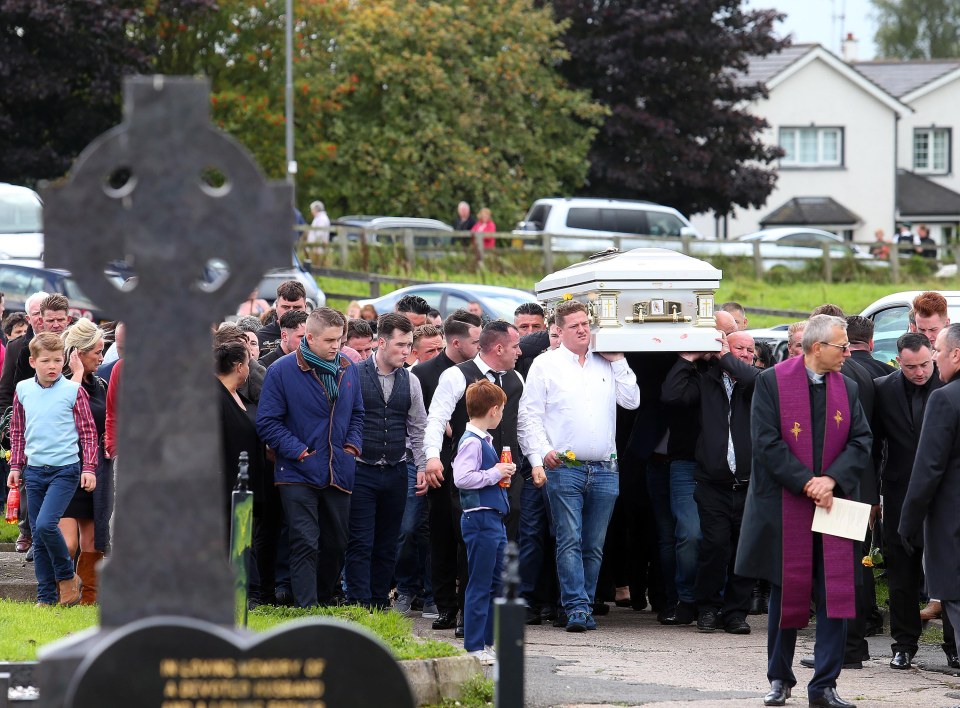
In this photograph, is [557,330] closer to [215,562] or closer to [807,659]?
[807,659]

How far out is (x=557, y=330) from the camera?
1240 cm

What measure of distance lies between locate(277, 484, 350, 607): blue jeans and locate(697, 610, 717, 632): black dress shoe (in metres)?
2.79

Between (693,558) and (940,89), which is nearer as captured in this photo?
(693,558)

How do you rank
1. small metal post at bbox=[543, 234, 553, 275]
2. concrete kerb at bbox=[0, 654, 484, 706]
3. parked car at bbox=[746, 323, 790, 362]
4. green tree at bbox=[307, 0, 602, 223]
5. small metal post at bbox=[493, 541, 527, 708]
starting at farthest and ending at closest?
green tree at bbox=[307, 0, 602, 223] < small metal post at bbox=[543, 234, 553, 275] < parked car at bbox=[746, 323, 790, 362] < concrete kerb at bbox=[0, 654, 484, 706] < small metal post at bbox=[493, 541, 527, 708]

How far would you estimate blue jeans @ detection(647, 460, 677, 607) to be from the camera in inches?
485

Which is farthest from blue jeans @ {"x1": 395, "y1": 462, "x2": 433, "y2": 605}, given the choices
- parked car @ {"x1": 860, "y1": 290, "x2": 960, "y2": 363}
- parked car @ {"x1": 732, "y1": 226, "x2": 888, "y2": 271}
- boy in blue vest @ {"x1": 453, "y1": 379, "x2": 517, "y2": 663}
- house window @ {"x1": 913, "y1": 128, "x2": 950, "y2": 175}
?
house window @ {"x1": 913, "y1": 128, "x2": 950, "y2": 175}

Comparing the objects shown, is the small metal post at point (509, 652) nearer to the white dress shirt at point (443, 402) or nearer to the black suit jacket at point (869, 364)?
the white dress shirt at point (443, 402)

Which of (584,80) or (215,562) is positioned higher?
(584,80)

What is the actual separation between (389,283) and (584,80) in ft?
57.5

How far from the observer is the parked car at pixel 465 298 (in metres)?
20.8

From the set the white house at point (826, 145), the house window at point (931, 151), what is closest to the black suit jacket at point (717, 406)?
the white house at point (826, 145)

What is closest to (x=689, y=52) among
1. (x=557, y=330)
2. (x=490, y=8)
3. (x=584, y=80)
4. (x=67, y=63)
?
(x=584, y=80)

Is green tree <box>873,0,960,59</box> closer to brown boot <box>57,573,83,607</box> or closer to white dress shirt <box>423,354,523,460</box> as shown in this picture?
A: white dress shirt <box>423,354,523,460</box>

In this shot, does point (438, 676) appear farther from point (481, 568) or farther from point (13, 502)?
point (13, 502)
